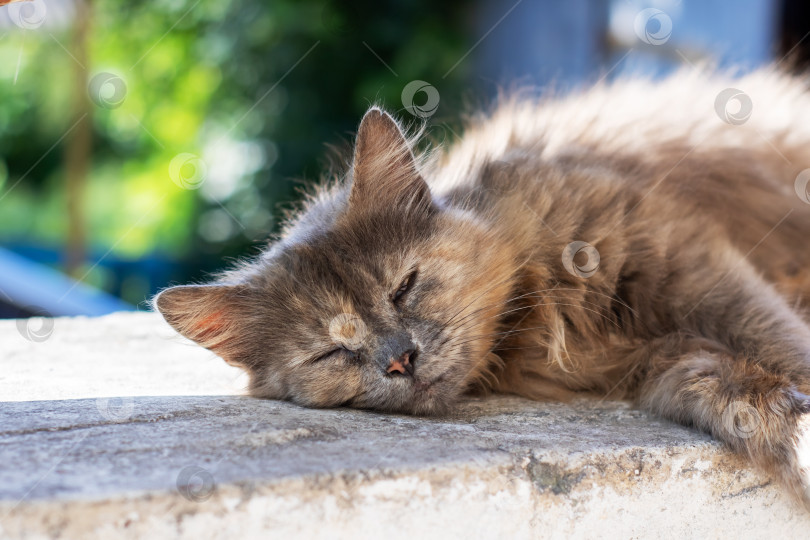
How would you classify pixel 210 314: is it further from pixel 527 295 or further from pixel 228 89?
pixel 228 89

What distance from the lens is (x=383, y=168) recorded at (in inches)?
91.4

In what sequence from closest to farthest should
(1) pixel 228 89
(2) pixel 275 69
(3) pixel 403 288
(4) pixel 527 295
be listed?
(3) pixel 403 288 → (4) pixel 527 295 → (2) pixel 275 69 → (1) pixel 228 89

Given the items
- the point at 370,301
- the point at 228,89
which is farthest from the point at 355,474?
the point at 228,89

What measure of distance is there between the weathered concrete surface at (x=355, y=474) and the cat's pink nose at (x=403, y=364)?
13 cm

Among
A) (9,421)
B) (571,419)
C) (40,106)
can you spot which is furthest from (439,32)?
(40,106)

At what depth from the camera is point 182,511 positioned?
132 centimetres

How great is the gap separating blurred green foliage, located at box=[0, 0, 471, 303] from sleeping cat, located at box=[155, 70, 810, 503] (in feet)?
6.74

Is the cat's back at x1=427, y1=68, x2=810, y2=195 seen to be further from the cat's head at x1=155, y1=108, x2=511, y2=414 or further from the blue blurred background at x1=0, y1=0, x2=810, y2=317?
the blue blurred background at x1=0, y1=0, x2=810, y2=317

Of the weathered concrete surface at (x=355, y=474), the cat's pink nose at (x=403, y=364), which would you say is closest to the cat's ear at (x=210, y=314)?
the weathered concrete surface at (x=355, y=474)

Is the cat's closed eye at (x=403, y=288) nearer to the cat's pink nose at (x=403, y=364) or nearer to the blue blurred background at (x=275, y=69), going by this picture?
the cat's pink nose at (x=403, y=364)

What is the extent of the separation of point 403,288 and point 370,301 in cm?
11

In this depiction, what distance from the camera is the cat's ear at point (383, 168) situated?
226 centimetres

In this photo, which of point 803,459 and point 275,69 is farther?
point 275,69

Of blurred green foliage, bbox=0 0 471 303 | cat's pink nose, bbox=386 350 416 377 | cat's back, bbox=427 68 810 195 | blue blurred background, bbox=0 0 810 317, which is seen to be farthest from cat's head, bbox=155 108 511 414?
blue blurred background, bbox=0 0 810 317
